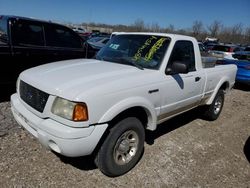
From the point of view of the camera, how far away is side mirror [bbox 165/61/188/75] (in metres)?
3.50

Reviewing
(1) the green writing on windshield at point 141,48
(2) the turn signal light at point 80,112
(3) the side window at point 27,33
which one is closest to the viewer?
(2) the turn signal light at point 80,112

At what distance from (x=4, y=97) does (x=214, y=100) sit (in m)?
4.76

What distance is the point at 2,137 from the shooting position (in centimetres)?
401

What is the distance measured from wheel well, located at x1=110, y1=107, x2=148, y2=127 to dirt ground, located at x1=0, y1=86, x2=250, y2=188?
0.68m

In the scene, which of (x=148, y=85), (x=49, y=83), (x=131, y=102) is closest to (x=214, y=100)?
(x=148, y=85)

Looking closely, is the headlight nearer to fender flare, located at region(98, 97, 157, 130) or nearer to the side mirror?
fender flare, located at region(98, 97, 157, 130)

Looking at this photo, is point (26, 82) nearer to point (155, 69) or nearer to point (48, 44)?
point (155, 69)

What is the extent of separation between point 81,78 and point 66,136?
0.74 metres

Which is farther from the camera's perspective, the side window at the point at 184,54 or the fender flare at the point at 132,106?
the side window at the point at 184,54

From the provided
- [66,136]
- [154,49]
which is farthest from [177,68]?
[66,136]

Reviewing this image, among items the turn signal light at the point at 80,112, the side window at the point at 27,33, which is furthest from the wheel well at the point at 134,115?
the side window at the point at 27,33

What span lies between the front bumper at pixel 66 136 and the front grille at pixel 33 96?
16cm

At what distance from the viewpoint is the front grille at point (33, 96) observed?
285cm

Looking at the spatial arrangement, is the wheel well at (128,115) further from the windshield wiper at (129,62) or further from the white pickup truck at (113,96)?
the windshield wiper at (129,62)
